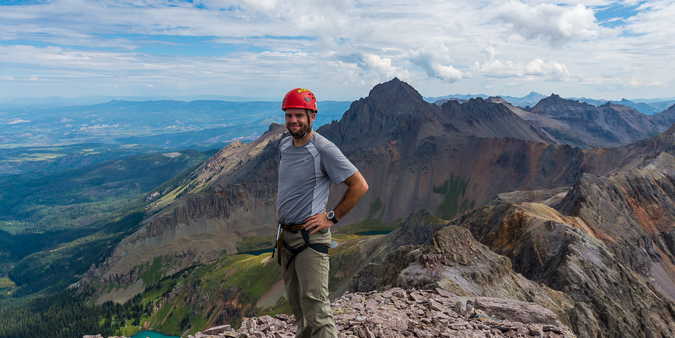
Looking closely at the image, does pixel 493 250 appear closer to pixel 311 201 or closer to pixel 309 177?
pixel 311 201

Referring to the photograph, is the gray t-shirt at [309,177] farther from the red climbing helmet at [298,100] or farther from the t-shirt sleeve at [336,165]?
the red climbing helmet at [298,100]

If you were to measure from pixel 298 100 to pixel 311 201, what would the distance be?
6.67 ft

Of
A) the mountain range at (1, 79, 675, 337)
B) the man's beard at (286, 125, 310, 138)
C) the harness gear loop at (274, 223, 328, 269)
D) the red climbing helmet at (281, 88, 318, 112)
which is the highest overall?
the red climbing helmet at (281, 88, 318, 112)

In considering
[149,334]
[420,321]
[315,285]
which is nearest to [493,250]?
[420,321]

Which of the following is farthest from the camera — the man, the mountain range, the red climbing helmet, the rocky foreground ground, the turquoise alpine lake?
the turquoise alpine lake

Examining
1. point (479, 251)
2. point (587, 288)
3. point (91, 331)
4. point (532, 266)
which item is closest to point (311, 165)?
point (479, 251)

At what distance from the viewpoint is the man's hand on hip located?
675cm

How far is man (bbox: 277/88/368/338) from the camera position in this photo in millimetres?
6820

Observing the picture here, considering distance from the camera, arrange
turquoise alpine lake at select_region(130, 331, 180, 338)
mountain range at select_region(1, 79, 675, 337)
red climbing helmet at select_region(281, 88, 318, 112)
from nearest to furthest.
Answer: red climbing helmet at select_region(281, 88, 318, 112) → mountain range at select_region(1, 79, 675, 337) → turquoise alpine lake at select_region(130, 331, 180, 338)

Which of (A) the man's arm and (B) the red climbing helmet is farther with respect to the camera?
(B) the red climbing helmet

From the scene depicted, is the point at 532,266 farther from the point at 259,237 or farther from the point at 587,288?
the point at 259,237

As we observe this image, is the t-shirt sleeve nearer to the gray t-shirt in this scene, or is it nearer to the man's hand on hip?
the gray t-shirt

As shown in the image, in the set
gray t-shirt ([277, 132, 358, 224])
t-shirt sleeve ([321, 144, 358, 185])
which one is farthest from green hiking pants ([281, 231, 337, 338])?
t-shirt sleeve ([321, 144, 358, 185])

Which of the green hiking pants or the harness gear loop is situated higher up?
the harness gear loop
